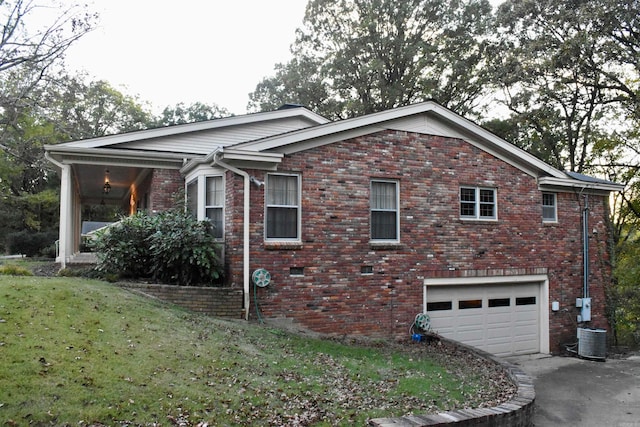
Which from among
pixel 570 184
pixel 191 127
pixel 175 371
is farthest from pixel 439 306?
pixel 191 127

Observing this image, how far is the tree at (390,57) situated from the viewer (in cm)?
2692

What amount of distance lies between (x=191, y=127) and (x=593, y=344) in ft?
41.2

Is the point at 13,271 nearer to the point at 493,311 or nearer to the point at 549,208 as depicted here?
the point at 493,311

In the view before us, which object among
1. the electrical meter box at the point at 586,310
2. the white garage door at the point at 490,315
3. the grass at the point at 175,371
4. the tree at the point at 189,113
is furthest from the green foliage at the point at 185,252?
the tree at the point at 189,113

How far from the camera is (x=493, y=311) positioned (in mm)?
13344

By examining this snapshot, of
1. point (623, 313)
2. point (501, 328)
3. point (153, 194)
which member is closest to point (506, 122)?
point (623, 313)

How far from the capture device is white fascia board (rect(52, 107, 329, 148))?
1300 centimetres

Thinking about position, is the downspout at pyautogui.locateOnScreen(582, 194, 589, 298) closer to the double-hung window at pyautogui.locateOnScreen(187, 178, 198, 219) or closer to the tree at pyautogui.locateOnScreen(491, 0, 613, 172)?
the tree at pyautogui.locateOnScreen(491, 0, 613, 172)

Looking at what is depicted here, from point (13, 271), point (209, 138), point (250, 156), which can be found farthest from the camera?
point (209, 138)

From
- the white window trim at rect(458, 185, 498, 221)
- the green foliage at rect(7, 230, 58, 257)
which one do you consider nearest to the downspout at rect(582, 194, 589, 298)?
the white window trim at rect(458, 185, 498, 221)

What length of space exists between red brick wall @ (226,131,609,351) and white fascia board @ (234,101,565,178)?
213 mm

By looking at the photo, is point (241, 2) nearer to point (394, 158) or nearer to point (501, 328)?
point (394, 158)

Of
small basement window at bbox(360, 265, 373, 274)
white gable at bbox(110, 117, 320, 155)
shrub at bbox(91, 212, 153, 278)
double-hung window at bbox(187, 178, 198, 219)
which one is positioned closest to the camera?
shrub at bbox(91, 212, 153, 278)

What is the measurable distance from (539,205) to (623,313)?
8.40 m
